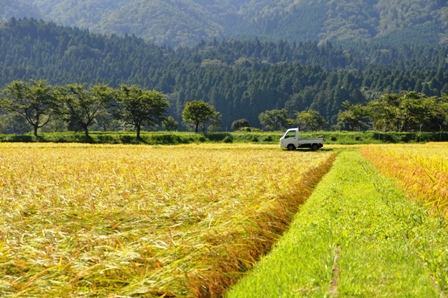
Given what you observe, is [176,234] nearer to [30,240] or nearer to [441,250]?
[30,240]

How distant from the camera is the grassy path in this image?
16.5 feet

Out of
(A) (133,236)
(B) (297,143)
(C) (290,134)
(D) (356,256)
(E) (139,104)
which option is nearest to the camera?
(A) (133,236)

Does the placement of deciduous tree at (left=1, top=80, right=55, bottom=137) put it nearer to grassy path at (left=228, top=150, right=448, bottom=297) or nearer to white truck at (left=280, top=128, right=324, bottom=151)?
white truck at (left=280, top=128, right=324, bottom=151)

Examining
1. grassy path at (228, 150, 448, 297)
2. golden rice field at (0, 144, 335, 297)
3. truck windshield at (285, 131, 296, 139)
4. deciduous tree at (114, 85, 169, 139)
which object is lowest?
grassy path at (228, 150, 448, 297)

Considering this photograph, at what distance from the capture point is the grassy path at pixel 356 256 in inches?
197

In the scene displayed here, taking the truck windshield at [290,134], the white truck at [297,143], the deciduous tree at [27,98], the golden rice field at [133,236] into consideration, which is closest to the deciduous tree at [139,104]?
the deciduous tree at [27,98]

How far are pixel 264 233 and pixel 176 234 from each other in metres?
2.25

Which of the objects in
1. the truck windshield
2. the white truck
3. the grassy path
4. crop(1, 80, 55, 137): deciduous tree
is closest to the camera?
the grassy path

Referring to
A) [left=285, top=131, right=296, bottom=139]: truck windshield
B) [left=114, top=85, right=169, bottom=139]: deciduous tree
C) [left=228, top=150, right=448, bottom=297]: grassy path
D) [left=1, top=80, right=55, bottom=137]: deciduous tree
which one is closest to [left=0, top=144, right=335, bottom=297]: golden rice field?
[left=228, top=150, right=448, bottom=297]: grassy path

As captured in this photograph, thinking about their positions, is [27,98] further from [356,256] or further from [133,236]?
[356,256]

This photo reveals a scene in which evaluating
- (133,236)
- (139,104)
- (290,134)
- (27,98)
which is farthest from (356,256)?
(27,98)

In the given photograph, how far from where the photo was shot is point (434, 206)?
34.5ft

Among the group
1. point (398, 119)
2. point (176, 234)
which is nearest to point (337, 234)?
point (176, 234)

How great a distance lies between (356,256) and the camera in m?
6.25
